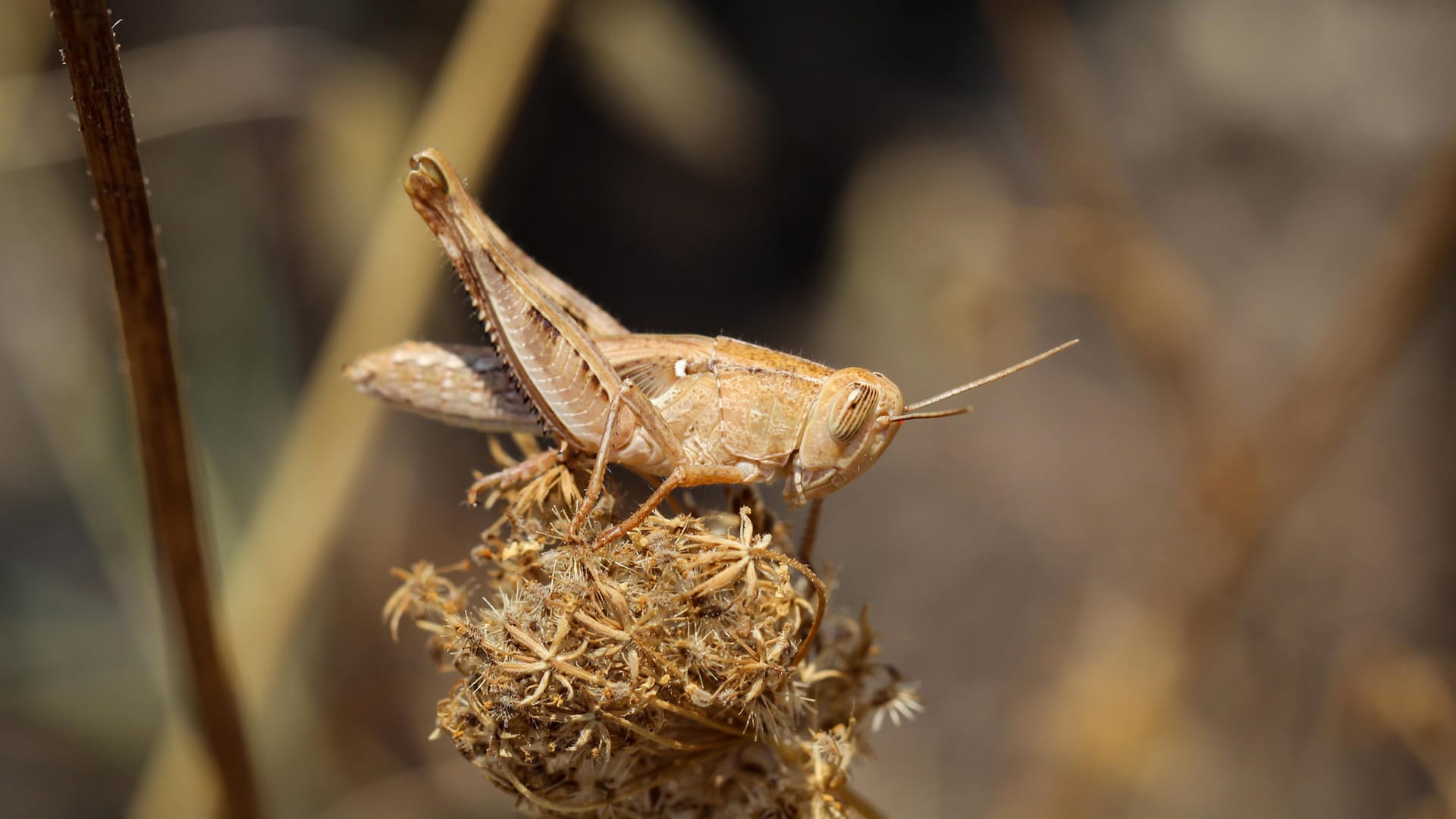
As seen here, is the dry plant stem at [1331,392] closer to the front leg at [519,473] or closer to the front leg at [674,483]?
the front leg at [674,483]

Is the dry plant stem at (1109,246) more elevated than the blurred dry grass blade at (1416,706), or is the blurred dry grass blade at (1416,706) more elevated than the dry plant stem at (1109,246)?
the dry plant stem at (1109,246)

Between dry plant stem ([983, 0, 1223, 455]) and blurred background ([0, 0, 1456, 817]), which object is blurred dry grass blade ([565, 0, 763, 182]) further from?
dry plant stem ([983, 0, 1223, 455])

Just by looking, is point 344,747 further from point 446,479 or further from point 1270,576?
point 1270,576

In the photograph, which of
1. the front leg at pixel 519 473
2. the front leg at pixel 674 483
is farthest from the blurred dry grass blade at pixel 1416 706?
the front leg at pixel 519 473

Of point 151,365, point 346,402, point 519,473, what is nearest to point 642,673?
point 519,473

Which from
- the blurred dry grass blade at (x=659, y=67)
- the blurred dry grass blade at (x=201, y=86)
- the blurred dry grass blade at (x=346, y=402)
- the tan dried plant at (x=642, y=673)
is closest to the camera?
the tan dried plant at (x=642, y=673)

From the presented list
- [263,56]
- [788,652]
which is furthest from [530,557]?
[263,56]

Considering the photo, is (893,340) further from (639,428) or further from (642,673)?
(642,673)

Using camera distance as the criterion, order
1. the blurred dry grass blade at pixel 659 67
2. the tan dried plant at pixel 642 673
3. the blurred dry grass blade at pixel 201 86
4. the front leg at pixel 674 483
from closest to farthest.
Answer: the tan dried plant at pixel 642 673
the front leg at pixel 674 483
the blurred dry grass blade at pixel 201 86
the blurred dry grass blade at pixel 659 67
